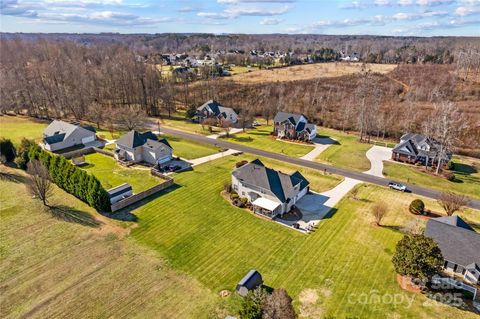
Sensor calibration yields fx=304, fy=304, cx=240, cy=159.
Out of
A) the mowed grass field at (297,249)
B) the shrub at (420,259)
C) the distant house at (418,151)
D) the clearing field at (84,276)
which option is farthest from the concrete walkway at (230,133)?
the shrub at (420,259)

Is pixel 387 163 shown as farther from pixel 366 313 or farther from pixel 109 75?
pixel 109 75

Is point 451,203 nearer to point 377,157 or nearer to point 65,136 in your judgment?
point 377,157

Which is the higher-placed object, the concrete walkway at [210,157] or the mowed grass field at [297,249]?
the concrete walkway at [210,157]

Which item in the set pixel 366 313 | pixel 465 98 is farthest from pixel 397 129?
pixel 366 313

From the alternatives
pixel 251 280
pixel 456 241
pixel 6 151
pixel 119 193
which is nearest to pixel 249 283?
pixel 251 280

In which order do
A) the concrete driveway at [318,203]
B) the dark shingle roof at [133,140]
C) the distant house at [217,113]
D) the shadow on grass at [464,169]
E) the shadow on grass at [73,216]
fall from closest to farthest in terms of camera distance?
the shadow on grass at [73,216] < the concrete driveway at [318,203] < the shadow on grass at [464,169] < the dark shingle roof at [133,140] < the distant house at [217,113]

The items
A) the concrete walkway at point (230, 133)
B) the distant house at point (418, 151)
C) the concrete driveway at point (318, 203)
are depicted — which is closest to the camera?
the concrete driveway at point (318, 203)

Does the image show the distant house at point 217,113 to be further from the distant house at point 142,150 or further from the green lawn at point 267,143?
the distant house at point 142,150
